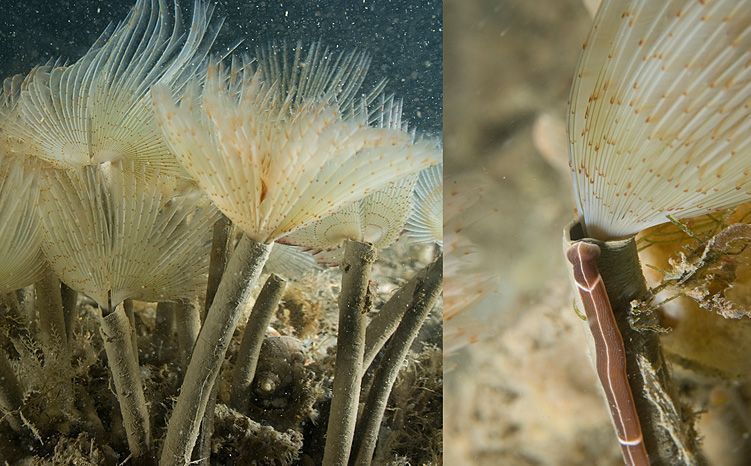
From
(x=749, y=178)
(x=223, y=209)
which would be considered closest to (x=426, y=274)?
(x=223, y=209)

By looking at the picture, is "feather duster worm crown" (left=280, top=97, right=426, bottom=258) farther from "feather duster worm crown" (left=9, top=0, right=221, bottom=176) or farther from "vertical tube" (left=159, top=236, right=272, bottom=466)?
"feather duster worm crown" (left=9, top=0, right=221, bottom=176)

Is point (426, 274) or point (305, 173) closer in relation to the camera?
point (305, 173)

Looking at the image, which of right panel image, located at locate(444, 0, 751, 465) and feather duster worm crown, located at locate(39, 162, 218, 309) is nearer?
right panel image, located at locate(444, 0, 751, 465)

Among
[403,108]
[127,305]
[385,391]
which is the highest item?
[403,108]

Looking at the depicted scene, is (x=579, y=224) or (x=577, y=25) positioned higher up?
(x=577, y=25)

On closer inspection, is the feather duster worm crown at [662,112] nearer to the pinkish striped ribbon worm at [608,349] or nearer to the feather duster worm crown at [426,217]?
the pinkish striped ribbon worm at [608,349]

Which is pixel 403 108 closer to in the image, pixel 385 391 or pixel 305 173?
pixel 305 173

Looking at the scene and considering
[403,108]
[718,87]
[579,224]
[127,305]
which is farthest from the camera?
[127,305]

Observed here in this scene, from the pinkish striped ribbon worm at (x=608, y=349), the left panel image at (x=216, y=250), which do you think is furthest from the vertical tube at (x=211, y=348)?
the pinkish striped ribbon worm at (x=608, y=349)

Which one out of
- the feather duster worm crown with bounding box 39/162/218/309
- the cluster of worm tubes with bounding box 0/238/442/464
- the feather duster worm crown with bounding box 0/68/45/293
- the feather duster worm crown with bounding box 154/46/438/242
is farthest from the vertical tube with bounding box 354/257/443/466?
the feather duster worm crown with bounding box 0/68/45/293
